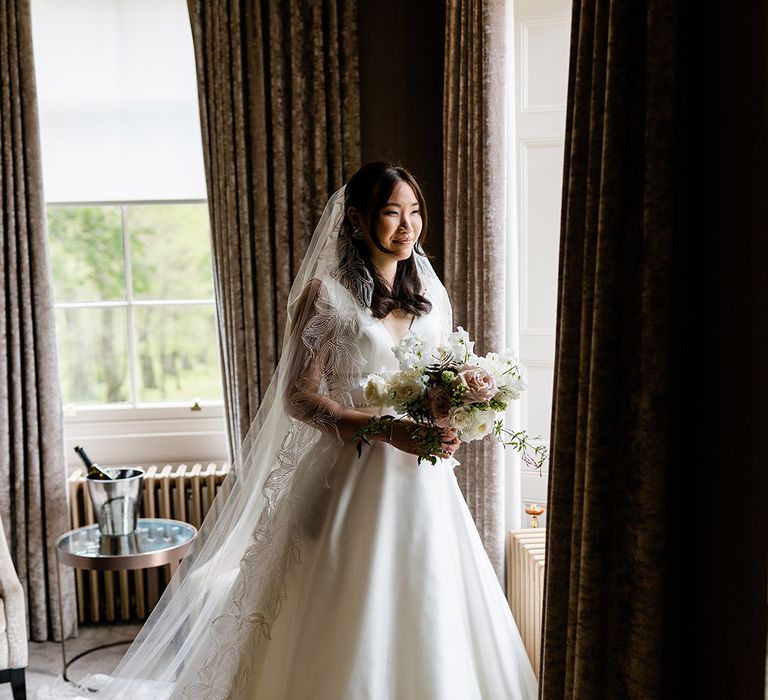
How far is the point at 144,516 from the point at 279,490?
188 cm

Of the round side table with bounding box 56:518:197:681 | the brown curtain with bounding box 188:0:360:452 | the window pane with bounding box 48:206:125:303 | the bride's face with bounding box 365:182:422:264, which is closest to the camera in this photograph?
the bride's face with bounding box 365:182:422:264

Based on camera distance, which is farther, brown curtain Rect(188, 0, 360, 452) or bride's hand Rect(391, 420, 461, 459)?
brown curtain Rect(188, 0, 360, 452)

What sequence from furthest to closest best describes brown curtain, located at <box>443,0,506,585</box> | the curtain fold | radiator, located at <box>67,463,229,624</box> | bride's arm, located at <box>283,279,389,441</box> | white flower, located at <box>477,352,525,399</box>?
radiator, located at <box>67,463,229,624</box>
brown curtain, located at <box>443,0,506,585</box>
bride's arm, located at <box>283,279,389,441</box>
white flower, located at <box>477,352,525,399</box>
the curtain fold

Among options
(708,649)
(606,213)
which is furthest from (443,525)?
(606,213)

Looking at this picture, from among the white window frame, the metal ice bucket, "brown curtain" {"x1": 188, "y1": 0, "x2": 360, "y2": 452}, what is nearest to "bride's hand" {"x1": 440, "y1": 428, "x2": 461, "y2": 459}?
"brown curtain" {"x1": 188, "y1": 0, "x2": 360, "y2": 452}

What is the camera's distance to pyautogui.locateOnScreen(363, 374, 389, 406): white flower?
219cm

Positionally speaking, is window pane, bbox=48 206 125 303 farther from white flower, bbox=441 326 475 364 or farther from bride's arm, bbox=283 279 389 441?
white flower, bbox=441 326 475 364

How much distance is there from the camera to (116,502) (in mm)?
3482

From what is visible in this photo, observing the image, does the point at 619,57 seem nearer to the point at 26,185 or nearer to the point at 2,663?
the point at 2,663

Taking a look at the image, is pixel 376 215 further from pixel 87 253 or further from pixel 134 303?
pixel 87 253

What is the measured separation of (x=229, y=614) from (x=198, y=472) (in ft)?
5.67

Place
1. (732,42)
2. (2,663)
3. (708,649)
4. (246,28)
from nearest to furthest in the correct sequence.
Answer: (732,42) < (708,649) < (2,663) < (246,28)

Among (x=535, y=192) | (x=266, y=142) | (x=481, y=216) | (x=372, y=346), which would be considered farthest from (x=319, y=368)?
(x=266, y=142)

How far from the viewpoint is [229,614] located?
7.72ft
